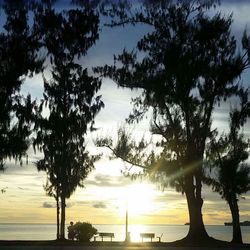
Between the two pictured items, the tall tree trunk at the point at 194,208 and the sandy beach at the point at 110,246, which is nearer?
the sandy beach at the point at 110,246

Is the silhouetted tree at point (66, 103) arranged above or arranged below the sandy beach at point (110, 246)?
above

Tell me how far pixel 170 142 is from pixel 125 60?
7074 mm

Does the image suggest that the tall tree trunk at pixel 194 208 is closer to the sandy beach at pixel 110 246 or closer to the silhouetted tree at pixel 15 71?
the sandy beach at pixel 110 246

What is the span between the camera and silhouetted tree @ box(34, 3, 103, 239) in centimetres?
3819

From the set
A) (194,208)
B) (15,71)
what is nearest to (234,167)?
(194,208)

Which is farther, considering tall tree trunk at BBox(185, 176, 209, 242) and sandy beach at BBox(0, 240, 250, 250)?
tall tree trunk at BBox(185, 176, 209, 242)

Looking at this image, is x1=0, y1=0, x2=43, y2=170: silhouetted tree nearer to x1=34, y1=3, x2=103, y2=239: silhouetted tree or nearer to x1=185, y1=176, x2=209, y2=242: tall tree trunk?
x1=34, y1=3, x2=103, y2=239: silhouetted tree

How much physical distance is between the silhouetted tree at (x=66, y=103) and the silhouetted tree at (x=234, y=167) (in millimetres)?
10514

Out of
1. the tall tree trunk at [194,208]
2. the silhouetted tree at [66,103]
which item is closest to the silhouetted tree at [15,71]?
the silhouetted tree at [66,103]

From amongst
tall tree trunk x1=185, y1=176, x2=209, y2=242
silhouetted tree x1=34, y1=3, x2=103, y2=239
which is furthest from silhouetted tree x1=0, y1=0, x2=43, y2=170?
tall tree trunk x1=185, y1=176, x2=209, y2=242

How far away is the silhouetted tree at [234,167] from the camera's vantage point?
150 ft

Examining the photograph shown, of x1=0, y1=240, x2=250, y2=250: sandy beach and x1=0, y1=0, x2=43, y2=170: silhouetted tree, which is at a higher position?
x1=0, y1=0, x2=43, y2=170: silhouetted tree

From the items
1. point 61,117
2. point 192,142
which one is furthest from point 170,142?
point 61,117

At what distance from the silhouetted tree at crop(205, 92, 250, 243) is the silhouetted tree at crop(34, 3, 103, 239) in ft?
34.5
